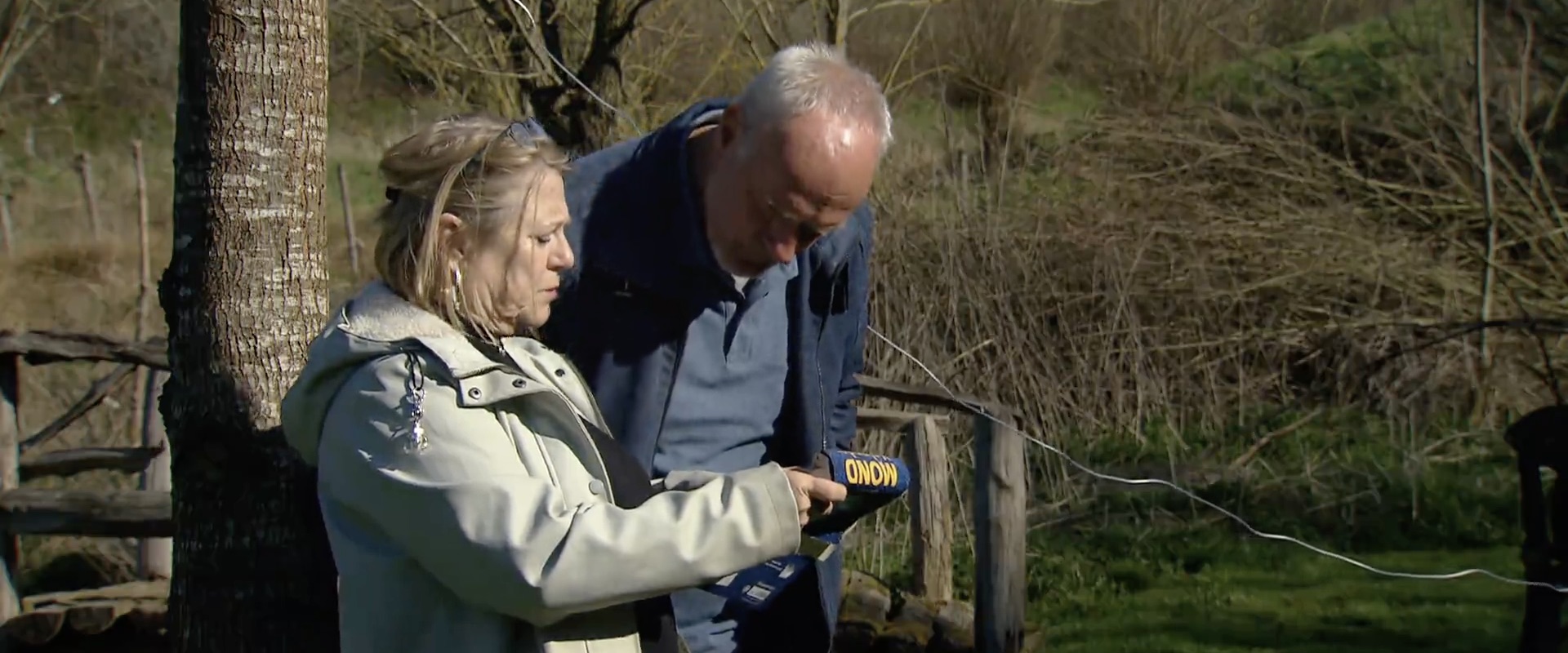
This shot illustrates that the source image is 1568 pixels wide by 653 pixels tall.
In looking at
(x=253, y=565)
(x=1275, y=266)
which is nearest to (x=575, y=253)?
(x=253, y=565)

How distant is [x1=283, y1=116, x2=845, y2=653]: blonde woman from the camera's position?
180 centimetres

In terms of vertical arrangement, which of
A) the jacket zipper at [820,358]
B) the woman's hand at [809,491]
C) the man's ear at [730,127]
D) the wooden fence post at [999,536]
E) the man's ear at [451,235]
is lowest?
the wooden fence post at [999,536]

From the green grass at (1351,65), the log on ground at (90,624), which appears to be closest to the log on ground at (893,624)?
the log on ground at (90,624)

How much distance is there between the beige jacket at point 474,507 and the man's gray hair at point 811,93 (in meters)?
0.72

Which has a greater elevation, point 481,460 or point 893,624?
point 481,460

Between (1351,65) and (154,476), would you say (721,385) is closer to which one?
(154,476)

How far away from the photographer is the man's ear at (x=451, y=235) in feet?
6.37

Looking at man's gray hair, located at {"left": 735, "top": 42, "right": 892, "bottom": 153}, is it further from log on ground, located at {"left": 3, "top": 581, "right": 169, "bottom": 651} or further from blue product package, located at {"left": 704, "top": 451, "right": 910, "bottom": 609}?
log on ground, located at {"left": 3, "top": 581, "right": 169, "bottom": 651}

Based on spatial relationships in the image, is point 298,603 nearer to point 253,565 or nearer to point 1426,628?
point 253,565

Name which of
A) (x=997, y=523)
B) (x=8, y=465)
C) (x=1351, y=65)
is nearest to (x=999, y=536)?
(x=997, y=523)

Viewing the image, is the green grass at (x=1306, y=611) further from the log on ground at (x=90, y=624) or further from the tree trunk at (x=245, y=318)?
the tree trunk at (x=245, y=318)

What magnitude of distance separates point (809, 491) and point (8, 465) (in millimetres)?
4808

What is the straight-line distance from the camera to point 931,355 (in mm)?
8484

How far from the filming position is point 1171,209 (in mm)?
9953
